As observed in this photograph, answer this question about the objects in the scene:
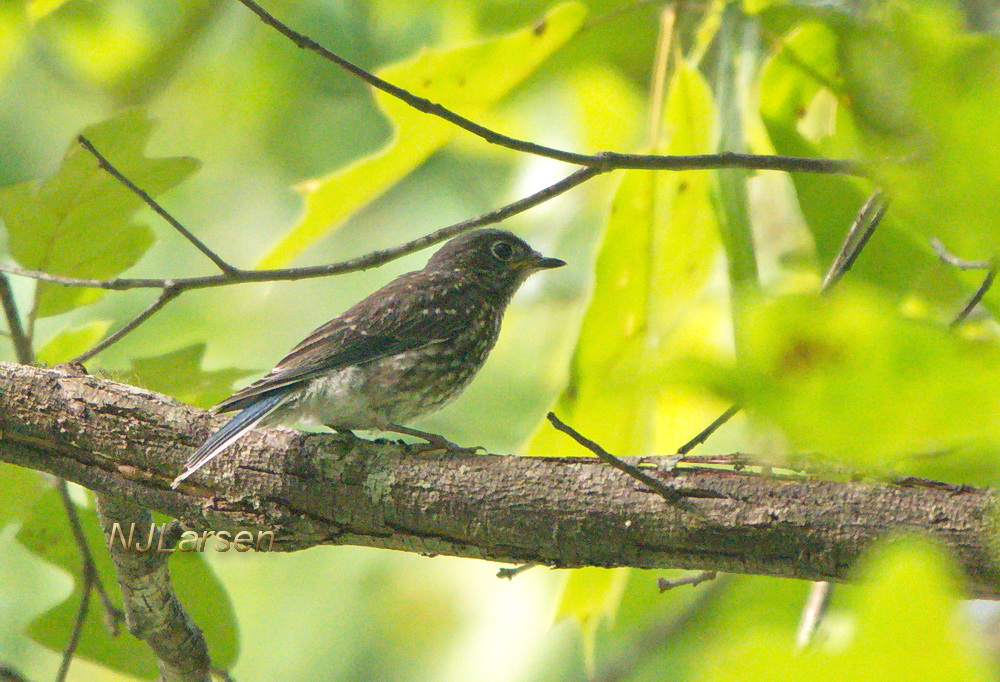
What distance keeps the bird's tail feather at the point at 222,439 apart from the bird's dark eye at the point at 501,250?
1.75 meters

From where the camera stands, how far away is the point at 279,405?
10.0 feet

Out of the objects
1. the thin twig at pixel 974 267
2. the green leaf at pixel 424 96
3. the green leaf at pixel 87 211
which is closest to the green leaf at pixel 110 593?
the green leaf at pixel 87 211

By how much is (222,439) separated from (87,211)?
0.73 metres

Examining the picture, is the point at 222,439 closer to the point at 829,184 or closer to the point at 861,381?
the point at 829,184

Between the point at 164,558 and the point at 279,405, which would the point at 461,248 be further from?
the point at 164,558

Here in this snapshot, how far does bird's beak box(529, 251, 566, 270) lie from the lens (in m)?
4.11

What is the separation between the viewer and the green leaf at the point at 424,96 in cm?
285

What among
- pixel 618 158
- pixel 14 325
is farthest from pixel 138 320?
pixel 618 158

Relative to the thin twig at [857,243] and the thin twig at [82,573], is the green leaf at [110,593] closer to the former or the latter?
the thin twig at [82,573]

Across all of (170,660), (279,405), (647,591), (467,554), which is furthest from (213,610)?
(647,591)

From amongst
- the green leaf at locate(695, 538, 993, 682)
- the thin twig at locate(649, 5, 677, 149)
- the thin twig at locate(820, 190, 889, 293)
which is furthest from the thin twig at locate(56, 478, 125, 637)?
the green leaf at locate(695, 538, 993, 682)

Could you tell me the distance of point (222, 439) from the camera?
2.44 m

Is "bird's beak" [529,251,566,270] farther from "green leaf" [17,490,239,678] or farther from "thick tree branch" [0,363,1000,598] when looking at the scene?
"green leaf" [17,490,239,678]

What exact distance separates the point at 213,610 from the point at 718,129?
2.13 metres
